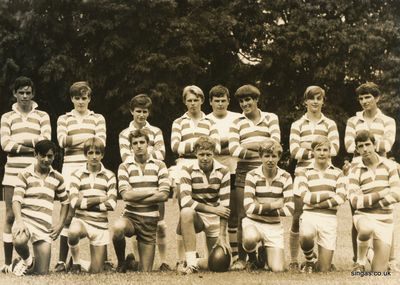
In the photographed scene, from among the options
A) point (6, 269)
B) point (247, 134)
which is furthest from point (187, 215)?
point (6, 269)

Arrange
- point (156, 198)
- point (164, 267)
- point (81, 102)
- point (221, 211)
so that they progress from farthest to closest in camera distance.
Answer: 1. point (81, 102)
2. point (164, 267)
3. point (156, 198)
4. point (221, 211)

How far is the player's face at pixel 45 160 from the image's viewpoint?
6613 mm

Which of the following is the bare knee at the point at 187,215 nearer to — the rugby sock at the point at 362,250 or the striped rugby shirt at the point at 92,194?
the striped rugby shirt at the point at 92,194

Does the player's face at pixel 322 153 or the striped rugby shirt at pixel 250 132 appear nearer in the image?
the player's face at pixel 322 153

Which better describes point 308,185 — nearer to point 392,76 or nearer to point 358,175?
point 358,175

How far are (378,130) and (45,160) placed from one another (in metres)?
3.54

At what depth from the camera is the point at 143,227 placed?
6.88 meters

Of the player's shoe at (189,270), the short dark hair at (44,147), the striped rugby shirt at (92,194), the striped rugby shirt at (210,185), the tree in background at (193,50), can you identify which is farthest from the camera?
the tree in background at (193,50)

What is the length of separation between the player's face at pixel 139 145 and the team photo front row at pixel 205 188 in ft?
0.04

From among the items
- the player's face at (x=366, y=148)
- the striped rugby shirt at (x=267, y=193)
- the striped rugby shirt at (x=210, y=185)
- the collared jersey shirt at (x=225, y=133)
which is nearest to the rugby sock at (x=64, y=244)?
the striped rugby shirt at (x=210, y=185)

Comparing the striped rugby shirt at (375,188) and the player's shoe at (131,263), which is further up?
the striped rugby shirt at (375,188)

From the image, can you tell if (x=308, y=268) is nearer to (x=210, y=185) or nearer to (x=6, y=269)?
(x=210, y=185)

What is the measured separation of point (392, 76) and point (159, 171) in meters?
15.9

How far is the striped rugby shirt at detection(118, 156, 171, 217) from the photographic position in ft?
22.7
